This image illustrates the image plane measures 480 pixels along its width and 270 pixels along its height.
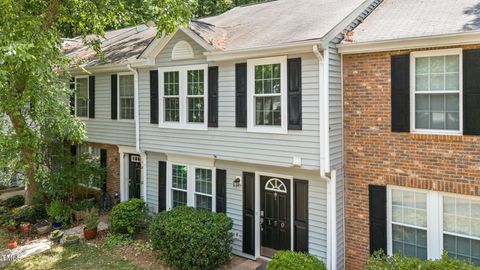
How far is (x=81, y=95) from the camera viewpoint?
15.6 meters

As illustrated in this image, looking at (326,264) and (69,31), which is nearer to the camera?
(326,264)

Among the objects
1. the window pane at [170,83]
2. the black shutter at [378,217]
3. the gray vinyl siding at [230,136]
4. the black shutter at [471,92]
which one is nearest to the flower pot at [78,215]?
the gray vinyl siding at [230,136]

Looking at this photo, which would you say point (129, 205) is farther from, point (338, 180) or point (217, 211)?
point (338, 180)

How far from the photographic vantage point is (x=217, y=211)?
11.4m

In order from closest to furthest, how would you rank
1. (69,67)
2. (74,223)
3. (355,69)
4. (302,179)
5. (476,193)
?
1. (476,193)
2. (355,69)
3. (302,179)
4. (74,223)
5. (69,67)

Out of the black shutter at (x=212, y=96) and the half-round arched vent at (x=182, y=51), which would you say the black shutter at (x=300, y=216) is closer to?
the black shutter at (x=212, y=96)

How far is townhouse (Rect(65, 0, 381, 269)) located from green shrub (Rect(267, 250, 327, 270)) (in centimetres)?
99

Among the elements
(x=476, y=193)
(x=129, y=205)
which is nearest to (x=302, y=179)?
(x=476, y=193)

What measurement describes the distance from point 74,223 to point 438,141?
12.3 meters

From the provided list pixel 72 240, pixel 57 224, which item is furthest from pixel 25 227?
pixel 72 240

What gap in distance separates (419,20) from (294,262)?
6298mm

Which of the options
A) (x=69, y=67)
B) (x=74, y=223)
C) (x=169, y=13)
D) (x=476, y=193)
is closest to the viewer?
(x=476, y=193)

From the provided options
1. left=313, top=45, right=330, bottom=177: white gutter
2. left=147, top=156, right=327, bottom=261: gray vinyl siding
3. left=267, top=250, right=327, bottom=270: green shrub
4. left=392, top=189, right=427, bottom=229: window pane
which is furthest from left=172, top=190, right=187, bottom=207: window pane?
left=392, top=189, right=427, bottom=229: window pane

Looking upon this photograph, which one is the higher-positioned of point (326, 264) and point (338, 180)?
point (338, 180)
